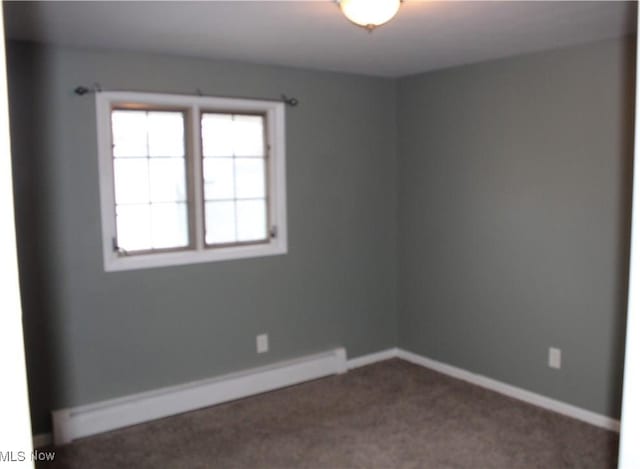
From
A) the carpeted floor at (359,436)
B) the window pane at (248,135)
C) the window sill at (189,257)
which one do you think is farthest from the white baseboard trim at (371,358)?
the window pane at (248,135)

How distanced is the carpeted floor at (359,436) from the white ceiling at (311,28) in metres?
2.16

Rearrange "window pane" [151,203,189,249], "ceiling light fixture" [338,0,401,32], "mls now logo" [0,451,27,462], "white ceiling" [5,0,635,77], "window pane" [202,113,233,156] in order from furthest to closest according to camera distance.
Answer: "window pane" [202,113,233,156] → "window pane" [151,203,189,249] → "white ceiling" [5,0,635,77] → "ceiling light fixture" [338,0,401,32] → "mls now logo" [0,451,27,462]

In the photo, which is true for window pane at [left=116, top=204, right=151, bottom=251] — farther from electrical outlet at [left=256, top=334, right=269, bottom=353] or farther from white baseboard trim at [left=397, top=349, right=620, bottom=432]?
white baseboard trim at [left=397, top=349, right=620, bottom=432]

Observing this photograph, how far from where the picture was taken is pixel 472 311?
A: 4105mm

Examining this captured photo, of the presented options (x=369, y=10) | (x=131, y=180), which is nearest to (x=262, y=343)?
(x=131, y=180)

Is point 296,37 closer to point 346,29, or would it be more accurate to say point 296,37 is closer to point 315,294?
point 346,29

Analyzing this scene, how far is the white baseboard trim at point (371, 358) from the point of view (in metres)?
4.47

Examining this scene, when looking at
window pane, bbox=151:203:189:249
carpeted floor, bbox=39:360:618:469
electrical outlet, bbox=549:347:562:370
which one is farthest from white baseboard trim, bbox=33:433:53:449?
electrical outlet, bbox=549:347:562:370

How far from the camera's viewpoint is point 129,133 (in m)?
3.57

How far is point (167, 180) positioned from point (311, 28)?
1.40 m

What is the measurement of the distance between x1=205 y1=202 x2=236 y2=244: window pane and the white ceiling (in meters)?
0.95

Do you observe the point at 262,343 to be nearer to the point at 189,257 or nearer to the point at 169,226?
the point at 189,257

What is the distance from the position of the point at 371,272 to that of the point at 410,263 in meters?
0.31

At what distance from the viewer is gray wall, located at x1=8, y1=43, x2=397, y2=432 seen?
3215mm
